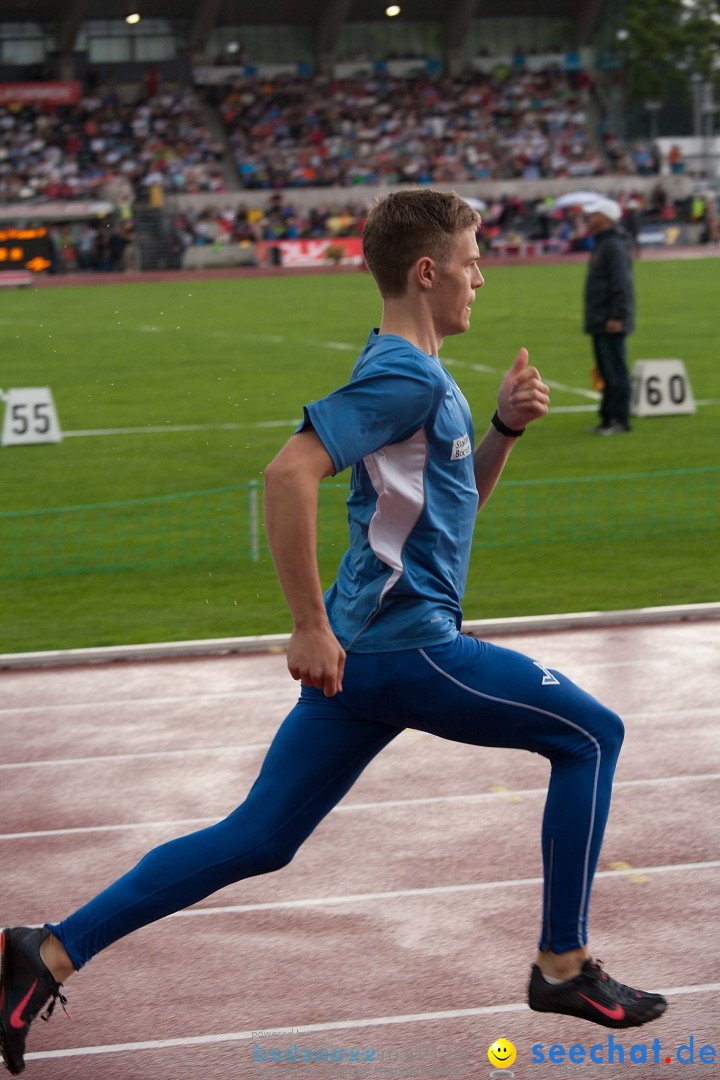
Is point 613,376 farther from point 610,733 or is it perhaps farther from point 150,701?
point 610,733

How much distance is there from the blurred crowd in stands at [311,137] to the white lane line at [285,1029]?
4792 centimetres

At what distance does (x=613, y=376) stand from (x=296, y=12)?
51.5 metres

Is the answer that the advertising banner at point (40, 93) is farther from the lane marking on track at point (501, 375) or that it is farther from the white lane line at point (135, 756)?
the white lane line at point (135, 756)

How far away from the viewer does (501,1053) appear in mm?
3434

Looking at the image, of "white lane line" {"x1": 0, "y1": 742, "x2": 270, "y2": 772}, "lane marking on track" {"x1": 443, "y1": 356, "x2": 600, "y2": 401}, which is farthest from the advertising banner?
"white lane line" {"x1": 0, "y1": 742, "x2": 270, "y2": 772}

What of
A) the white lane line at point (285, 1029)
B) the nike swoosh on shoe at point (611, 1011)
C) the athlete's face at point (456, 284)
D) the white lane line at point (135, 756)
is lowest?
the white lane line at point (135, 756)

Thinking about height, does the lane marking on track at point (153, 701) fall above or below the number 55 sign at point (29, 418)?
above

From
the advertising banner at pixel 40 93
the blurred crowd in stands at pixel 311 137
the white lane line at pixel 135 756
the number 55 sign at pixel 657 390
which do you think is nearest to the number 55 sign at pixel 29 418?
the number 55 sign at pixel 657 390

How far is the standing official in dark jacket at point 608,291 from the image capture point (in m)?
12.9

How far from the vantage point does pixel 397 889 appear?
4.50m

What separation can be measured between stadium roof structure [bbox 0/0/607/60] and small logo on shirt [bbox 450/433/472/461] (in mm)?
55850

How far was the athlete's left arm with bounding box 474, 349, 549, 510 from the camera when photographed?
3648 mm

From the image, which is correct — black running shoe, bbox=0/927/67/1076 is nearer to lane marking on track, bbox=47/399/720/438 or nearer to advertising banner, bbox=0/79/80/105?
lane marking on track, bbox=47/399/720/438

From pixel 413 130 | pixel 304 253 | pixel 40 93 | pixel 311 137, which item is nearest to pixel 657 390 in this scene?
pixel 304 253
